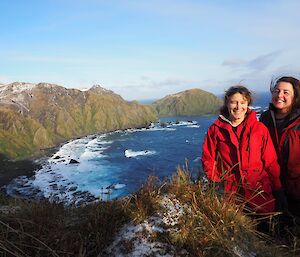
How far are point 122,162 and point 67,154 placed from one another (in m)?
21.9

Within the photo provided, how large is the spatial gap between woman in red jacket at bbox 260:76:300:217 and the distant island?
8887cm

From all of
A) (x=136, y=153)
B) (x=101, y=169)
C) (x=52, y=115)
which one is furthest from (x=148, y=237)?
(x=52, y=115)

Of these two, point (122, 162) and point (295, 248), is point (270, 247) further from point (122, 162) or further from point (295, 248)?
point (122, 162)

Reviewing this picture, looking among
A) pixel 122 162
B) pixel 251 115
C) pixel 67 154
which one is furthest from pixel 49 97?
pixel 251 115

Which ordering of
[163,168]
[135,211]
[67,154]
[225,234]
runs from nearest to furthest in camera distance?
[225,234] → [135,211] → [163,168] → [67,154]

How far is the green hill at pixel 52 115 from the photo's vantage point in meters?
105

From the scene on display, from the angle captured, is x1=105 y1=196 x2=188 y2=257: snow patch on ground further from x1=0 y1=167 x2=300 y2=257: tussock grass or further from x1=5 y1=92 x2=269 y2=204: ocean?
x1=5 y1=92 x2=269 y2=204: ocean

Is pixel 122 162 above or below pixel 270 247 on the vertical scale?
below

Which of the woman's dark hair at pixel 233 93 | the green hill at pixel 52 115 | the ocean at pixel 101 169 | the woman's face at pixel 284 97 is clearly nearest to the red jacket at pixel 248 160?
the woman's dark hair at pixel 233 93

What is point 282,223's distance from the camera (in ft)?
Answer: 14.8

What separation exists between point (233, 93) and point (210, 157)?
3.23ft

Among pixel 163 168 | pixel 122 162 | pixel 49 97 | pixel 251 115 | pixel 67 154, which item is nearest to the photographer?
pixel 251 115

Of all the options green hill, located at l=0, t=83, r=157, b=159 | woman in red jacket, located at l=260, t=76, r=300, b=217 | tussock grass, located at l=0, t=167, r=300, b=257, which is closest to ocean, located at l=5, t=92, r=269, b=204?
green hill, located at l=0, t=83, r=157, b=159

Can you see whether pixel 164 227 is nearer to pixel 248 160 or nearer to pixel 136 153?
pixel 248 160
